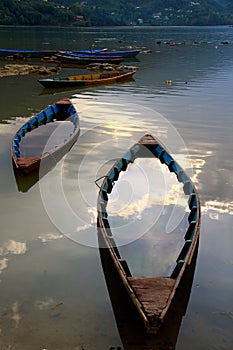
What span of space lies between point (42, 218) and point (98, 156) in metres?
5.17

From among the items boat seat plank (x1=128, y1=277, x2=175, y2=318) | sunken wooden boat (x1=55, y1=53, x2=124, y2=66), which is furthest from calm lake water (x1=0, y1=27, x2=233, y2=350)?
sunken wooden boat (x1=55, y1=53, x2=124, y2=66)

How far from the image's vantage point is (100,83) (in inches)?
1144

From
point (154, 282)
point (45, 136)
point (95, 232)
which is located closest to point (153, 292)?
point (154, 282)

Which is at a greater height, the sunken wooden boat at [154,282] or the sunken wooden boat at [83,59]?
the sunken wooden boat at [83,59]

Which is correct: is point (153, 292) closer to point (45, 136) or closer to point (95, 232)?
point (95, 232)

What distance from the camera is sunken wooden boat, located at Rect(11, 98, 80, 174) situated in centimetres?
1244

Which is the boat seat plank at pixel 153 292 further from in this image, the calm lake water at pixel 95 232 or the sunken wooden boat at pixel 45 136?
the sunken wooden boat at pixel 45 136

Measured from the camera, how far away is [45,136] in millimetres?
16906

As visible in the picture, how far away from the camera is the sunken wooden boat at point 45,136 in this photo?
1244cm

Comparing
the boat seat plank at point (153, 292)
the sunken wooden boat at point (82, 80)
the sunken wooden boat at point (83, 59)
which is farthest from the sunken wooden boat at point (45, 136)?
the sunken wooden boat at point (83, 59)

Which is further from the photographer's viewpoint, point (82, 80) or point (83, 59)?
point (83, 59)

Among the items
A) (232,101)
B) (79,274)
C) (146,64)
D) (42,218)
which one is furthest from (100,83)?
(79,274)

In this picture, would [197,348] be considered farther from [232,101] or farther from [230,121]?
[232,101]

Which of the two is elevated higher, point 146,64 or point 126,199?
point 146,64
